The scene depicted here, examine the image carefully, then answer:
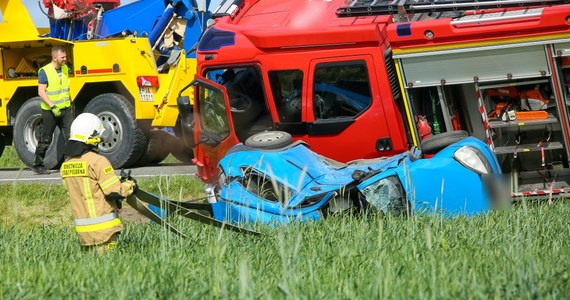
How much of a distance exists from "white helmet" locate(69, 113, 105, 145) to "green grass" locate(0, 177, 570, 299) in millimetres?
765

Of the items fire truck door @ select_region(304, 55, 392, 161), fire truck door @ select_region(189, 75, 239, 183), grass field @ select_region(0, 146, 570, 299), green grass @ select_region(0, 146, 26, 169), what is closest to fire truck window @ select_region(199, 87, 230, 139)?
fire truck door @ select_region(189, 75, 239, 183)

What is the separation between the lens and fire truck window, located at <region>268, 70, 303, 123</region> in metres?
11.8

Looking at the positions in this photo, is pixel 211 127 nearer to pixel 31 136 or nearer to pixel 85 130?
pixel 85 130

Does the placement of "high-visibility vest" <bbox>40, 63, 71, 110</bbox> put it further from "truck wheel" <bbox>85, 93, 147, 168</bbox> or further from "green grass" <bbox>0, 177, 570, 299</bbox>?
"green grass" <bbox>0, 177, 570, 299</bbox>

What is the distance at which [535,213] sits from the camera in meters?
8.98

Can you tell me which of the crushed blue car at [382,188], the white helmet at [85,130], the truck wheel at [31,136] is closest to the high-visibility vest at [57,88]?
the truck wheel at [31,136]

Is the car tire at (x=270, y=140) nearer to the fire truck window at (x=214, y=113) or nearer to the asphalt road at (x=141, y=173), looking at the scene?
the fire truck window at (x=214, y=113)

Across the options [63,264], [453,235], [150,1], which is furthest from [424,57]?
[150,1]

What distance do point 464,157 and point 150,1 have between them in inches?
364

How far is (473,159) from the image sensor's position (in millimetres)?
9914

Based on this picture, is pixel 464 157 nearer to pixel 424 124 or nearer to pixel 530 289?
pixel 424 124

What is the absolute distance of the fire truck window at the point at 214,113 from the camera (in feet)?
40.5

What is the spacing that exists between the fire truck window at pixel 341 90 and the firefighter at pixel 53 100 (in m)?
5.67

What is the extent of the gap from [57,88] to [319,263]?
11.0 meters
